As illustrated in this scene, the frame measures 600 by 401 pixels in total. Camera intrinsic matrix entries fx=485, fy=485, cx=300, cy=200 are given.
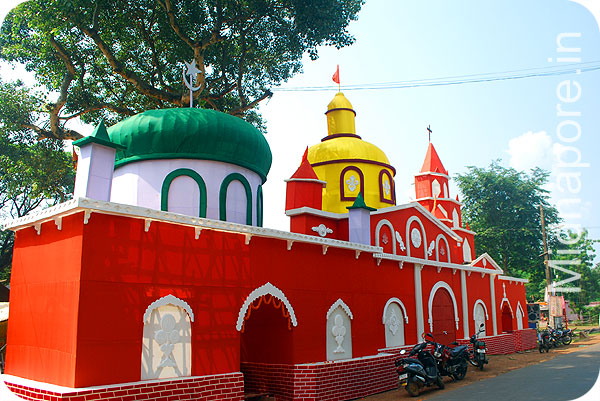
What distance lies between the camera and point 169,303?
793cm

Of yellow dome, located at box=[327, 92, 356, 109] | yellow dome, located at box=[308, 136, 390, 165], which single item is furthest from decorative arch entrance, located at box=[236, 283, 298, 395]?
yellow dome, located at box=[327, 92, 356, 109]

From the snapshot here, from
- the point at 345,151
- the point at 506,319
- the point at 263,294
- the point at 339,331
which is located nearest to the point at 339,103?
the point at 345,151

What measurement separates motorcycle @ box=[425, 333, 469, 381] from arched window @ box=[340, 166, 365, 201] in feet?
23.2

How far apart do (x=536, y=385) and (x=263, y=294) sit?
6354mm

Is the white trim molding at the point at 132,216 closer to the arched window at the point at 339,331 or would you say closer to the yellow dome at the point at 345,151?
the arched window at the point at 339,331

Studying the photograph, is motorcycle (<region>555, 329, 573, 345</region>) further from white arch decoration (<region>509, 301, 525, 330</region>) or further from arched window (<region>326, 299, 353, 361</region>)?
arched window (<region>326, 299, 353, 361</region>)

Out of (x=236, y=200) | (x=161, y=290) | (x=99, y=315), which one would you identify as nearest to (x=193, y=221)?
(x=161, y=290)

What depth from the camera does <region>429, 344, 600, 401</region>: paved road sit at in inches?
371

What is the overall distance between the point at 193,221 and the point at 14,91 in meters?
16.3

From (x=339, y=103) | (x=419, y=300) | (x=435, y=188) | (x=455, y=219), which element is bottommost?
(x=419, y=300)

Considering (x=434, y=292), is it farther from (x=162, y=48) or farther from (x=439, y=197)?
(x=162, y=48)

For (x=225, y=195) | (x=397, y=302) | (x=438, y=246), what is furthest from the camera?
(x=438, y=246)

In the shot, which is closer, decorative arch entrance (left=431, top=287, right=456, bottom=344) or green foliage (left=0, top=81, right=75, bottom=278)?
decorative arch entrance (left=431, top=287, right=456, bottom=344)

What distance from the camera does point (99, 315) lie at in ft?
23.3
